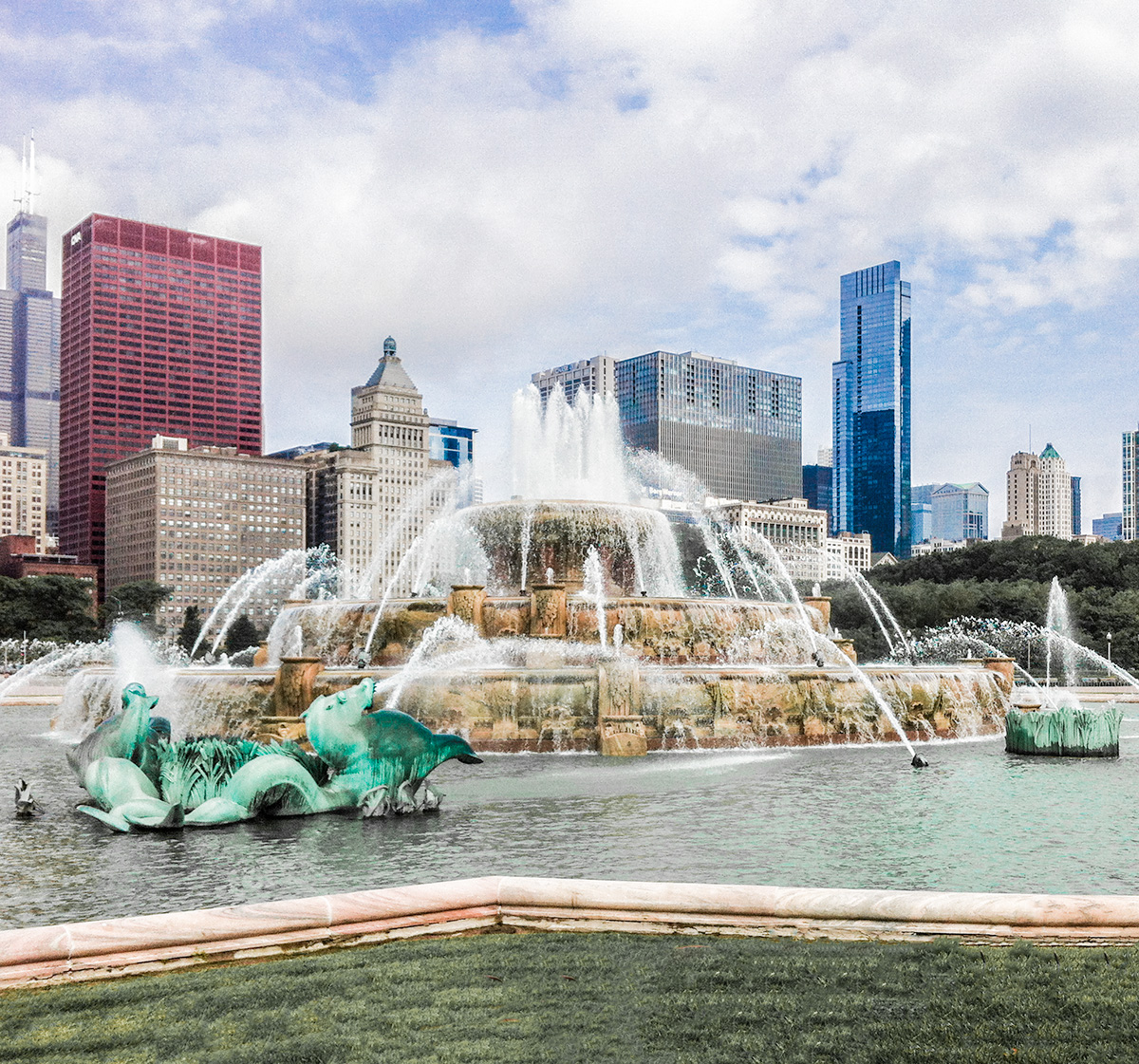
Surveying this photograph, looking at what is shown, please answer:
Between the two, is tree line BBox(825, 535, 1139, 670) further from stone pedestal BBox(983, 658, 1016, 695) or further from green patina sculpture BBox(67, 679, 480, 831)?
green patina sculpture BBox(67, 679, 480, 831)

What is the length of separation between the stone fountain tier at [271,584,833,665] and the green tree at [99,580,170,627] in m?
110

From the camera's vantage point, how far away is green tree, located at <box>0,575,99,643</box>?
114125 mm

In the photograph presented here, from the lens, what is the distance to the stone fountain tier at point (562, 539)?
40.3m

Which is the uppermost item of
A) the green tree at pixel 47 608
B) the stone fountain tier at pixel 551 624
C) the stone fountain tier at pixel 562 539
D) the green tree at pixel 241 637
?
the stone fountain tier at pixel 562 539

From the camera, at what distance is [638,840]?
13.9 m

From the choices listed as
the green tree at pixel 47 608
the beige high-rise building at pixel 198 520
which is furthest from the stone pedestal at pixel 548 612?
the beige high-rise building at pixel 198 520

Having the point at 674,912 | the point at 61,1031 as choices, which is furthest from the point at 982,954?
the point at 61,1031

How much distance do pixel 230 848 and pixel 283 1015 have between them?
6.69m

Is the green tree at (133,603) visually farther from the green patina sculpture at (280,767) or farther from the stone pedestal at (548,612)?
the green patina sculpture at (280,767)

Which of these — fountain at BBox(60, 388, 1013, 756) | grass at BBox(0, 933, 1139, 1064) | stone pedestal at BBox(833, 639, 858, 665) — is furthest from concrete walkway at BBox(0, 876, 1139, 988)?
stone pedestal at BBox(833, 639, 858, 665)

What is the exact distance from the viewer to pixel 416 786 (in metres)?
16.4

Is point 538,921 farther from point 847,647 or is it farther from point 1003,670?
point 847,647

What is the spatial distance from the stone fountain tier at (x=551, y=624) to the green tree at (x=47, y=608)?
3559 inches

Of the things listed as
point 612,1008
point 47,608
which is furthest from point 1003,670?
point 47,608
